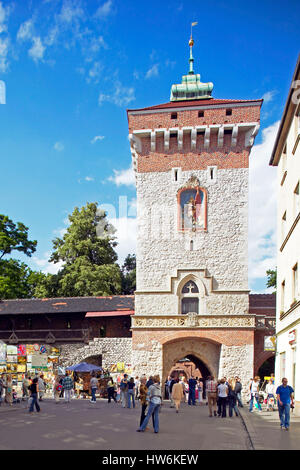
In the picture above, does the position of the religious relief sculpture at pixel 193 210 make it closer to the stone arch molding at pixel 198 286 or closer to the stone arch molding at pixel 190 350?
the stone arch molding at pixel 198 286

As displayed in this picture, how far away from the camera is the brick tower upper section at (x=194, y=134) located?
3359 cm

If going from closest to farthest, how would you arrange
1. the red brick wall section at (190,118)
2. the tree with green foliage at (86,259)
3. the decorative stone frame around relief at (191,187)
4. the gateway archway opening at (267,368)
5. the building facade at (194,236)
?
1. the building facade at (194,236)
2. the decorative stone frame around relief at (191,187)
3. the red brick wall section at (190,118)
4. the gateway archway opening at (267,368)
5. the tree with green foliage at (86,259)

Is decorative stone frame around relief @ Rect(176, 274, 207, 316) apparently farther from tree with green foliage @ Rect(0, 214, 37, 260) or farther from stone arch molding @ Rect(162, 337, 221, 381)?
tree with green foliage @ Rect(0, 214, 37, 260)

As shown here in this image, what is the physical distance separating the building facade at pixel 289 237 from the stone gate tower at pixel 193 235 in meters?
6.61

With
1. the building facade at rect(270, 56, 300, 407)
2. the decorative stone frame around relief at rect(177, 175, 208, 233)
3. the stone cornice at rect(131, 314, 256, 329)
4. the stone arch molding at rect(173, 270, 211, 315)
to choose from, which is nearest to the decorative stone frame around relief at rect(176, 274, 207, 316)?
the stone arch molding at rect(173, 270, 211, 315)

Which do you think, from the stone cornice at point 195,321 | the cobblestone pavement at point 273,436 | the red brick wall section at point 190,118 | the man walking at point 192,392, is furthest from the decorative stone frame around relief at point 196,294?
the cobblestone pavement at point 273,436

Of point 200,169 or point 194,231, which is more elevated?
point 200,169

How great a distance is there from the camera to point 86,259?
2008 inches

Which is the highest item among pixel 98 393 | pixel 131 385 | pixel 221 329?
pixel 221 329
